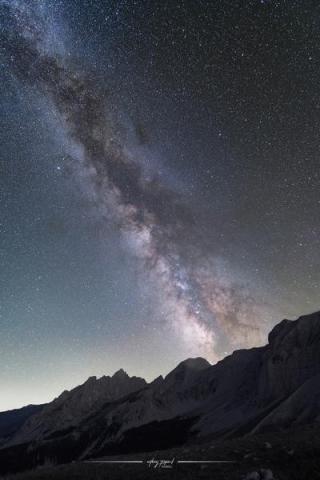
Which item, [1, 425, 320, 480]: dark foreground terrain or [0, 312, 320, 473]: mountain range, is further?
[0, 312, 320, 473]: mountain range

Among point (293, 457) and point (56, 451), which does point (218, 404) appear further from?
point (293, 457)

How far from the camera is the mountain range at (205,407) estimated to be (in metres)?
86.1

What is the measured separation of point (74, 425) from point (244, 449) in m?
186

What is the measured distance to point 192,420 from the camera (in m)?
119

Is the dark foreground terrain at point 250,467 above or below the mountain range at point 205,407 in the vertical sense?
below

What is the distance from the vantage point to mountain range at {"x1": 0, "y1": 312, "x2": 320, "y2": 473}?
283 feet

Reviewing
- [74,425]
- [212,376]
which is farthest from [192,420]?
[74,425]

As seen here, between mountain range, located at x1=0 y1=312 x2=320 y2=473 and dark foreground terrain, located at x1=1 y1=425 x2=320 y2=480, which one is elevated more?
mountain range, located at x1=0 y1=312 x2=320 y2=473

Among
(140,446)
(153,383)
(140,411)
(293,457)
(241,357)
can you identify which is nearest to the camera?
(293,457)

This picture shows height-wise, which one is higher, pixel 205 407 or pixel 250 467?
pixel 205 407

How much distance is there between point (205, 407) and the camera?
12694 cm

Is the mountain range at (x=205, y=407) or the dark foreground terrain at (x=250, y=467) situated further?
the mountain range at (x=205, y=407)

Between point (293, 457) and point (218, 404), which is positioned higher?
point (218, 404)

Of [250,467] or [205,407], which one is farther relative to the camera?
[205,407]
